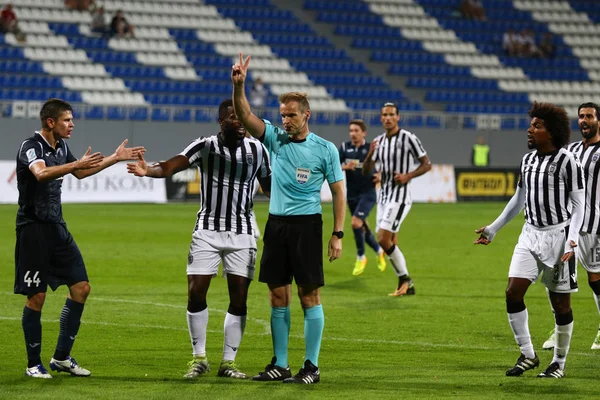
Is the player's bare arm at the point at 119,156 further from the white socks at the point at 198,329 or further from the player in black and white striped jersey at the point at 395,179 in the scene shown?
the player in black and white striped jersey at the point at 395,179

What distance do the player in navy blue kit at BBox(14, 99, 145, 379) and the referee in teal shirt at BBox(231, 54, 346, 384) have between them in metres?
1.40

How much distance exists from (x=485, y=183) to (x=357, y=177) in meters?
19.1

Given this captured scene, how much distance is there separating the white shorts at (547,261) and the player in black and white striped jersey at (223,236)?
205cm

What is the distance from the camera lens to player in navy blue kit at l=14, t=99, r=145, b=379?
24.3ft

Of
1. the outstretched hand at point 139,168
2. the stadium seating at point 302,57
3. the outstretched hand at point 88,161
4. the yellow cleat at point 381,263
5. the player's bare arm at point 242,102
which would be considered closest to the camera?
the player's bare arm at point 242,102

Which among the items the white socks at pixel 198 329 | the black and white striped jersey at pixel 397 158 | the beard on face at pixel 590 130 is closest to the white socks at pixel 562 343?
the beard on face at pixel 590 130

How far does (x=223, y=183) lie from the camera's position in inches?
299

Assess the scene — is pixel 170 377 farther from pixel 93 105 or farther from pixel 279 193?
pixel 93 105

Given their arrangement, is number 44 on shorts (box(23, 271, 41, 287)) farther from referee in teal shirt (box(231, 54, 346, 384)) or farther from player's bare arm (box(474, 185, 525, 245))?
player's bare arm (box(474, 185, 525, 245))

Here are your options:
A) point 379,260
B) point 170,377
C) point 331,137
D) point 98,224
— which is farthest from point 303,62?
point 170,377

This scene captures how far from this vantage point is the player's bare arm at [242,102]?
6844mm

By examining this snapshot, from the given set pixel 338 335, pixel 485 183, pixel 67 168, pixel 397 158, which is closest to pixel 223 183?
pixel 67 168

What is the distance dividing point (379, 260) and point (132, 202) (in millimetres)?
15297

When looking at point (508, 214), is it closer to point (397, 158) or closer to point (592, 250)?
point (592, 250)
